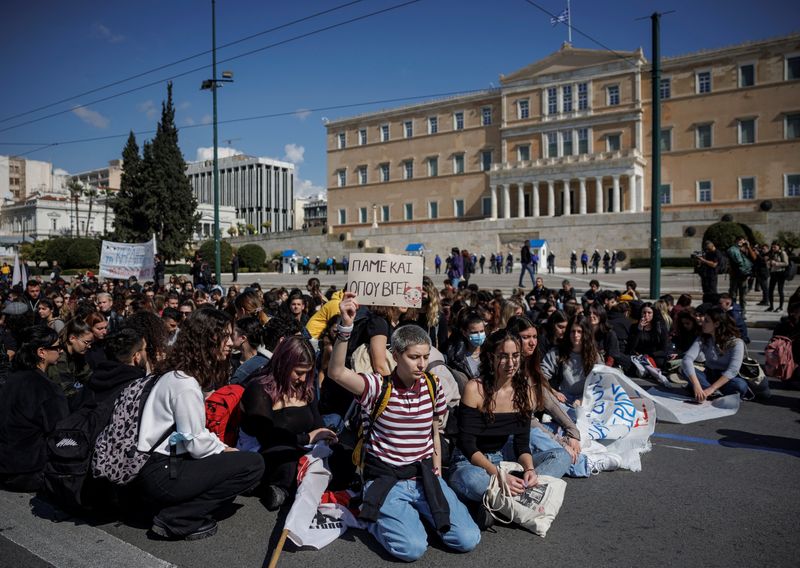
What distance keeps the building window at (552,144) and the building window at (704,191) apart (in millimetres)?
12400

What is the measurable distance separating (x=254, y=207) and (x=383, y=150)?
103 metres

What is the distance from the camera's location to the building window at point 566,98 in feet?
180

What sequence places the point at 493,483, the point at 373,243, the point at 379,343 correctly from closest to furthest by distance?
the point at 493,483, the point at 379,343, the point at 373,243

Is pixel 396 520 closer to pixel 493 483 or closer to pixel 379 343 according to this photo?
pixel 493 483

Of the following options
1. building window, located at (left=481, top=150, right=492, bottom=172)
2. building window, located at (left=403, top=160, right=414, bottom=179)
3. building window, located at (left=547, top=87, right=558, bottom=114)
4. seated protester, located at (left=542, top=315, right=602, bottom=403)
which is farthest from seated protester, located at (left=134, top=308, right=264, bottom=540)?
building window, located at (left=403, top=160, right=414, bottom=179)

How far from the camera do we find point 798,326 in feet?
25.8

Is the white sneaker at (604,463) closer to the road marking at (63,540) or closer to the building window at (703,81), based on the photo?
the road marking at (63,540)

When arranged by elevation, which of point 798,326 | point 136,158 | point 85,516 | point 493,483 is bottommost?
point 85,516

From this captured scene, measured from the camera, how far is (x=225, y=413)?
444 centimetres

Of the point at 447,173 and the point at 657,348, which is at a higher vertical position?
the point at 447,173

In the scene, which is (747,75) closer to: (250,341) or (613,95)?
(613,95)

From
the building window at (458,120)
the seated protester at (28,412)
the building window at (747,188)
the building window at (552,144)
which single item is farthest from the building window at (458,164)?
the seated protester at (28,412)

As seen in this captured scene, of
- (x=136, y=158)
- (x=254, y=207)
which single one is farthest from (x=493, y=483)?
(x=254, y=207)

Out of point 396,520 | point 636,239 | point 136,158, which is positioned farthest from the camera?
point 136,158
